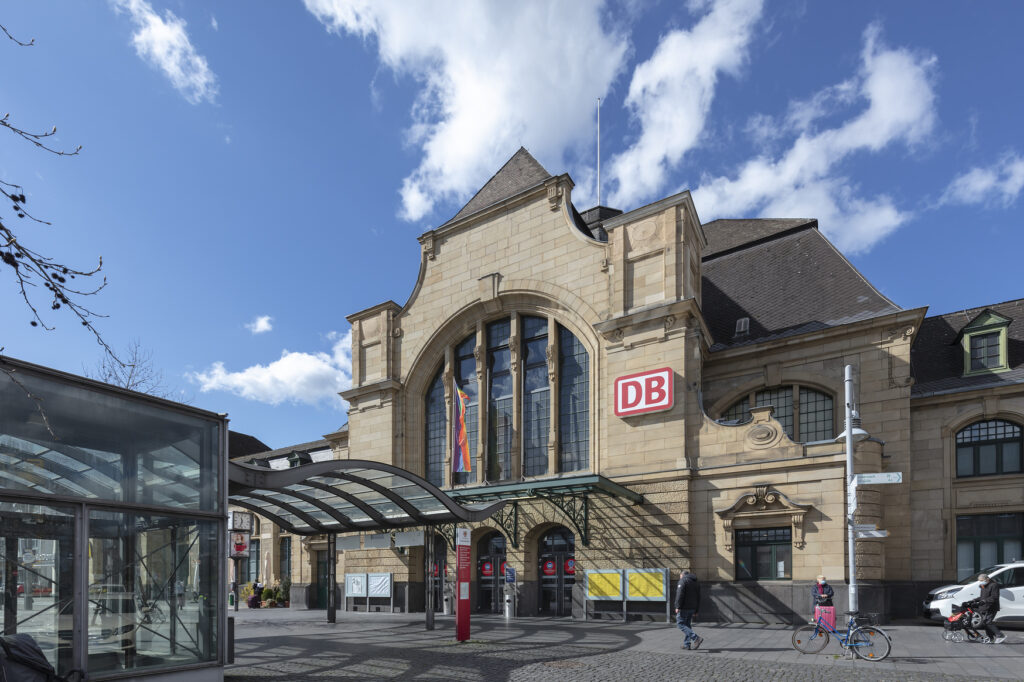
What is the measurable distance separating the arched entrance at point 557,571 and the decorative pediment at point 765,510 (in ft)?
18.6

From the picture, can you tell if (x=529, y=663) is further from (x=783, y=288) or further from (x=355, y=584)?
(x=783, y=288)

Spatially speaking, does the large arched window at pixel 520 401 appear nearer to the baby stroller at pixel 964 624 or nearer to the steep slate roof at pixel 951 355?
the steep slate roof at pixel 951 355

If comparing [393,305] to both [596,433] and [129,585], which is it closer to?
[596,433]

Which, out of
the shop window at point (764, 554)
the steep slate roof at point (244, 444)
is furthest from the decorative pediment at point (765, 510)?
the steep slate roof at point (244, 444)

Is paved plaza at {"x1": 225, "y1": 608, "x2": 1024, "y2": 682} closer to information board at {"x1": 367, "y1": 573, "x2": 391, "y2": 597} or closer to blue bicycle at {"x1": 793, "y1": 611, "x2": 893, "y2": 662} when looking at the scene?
blue bicycle at {"x1": 793, "y1": 611, "x2": 893, "y2": 662}

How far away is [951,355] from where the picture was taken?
24234 millimetres

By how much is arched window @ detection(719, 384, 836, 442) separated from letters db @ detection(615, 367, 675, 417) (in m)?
2.92

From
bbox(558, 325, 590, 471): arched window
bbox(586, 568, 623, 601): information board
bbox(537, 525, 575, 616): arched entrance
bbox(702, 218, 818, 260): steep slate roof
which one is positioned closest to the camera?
bbox(586, 568, 623, 601): information board

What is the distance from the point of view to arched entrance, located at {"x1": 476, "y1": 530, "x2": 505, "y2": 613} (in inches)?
1042

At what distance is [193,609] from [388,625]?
11.9 m

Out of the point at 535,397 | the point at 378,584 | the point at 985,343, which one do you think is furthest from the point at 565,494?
the point at 985,343

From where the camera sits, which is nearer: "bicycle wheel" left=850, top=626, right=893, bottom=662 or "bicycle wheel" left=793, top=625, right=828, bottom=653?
"bicycle wheel" left=850, top=626, right=893, bottom=662

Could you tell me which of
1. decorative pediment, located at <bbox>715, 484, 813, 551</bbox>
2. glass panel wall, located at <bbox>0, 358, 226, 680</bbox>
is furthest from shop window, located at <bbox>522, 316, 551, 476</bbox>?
glass panel wall, located at <bbox>0, 358, 226, 680</bbox>

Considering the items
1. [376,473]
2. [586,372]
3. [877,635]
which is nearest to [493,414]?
[586,372]
